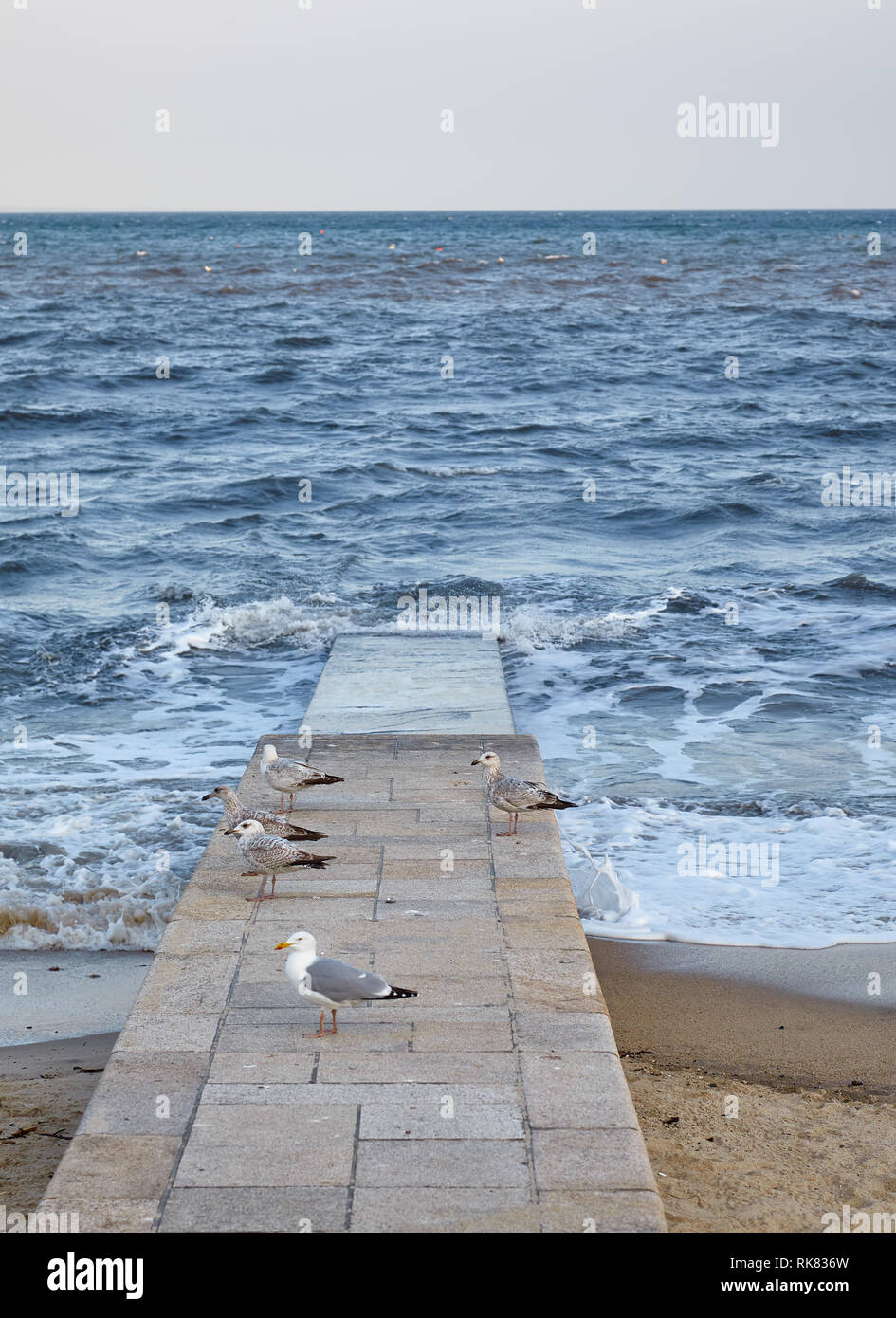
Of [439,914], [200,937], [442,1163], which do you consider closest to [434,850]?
[439,914]

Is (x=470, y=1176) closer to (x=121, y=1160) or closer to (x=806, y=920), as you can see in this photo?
(x=121, y=1160)

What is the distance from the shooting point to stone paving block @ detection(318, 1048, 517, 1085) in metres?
5.49

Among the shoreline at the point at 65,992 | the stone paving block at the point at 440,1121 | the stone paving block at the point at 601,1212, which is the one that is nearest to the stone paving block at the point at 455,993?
the stone paving block at the point at 440,1121

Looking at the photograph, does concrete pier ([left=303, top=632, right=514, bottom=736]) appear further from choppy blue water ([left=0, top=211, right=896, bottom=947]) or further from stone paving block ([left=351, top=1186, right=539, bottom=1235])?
stone paving block ([left=351, top=1186, right=539, bottom=1235])

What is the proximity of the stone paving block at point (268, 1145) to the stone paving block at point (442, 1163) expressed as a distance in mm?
97

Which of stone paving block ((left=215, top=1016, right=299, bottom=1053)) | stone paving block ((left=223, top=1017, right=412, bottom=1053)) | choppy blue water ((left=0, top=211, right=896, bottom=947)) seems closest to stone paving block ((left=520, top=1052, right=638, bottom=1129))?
stone paving block ((left=223, top=1017, right=412, bottom=1053))

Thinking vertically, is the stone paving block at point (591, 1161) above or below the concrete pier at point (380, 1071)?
below

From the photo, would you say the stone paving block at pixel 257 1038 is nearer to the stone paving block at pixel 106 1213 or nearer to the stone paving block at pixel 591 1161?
the stone paving block at pixel 106 1213

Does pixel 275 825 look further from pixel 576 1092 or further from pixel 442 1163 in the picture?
pixel 442 1163

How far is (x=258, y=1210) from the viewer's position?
4.60m

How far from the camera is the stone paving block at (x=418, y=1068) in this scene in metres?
5.49

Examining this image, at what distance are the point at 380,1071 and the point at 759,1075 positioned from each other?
218 centimetres

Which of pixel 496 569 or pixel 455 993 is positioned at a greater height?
pixel 496 569
